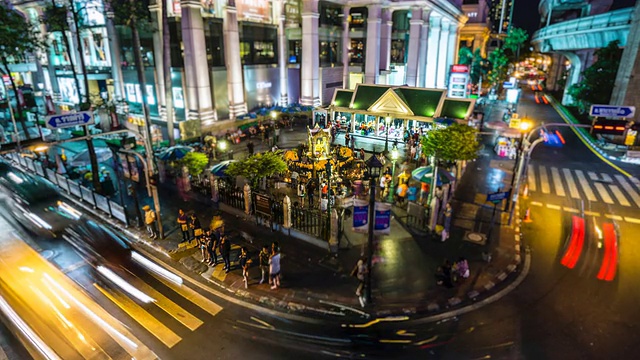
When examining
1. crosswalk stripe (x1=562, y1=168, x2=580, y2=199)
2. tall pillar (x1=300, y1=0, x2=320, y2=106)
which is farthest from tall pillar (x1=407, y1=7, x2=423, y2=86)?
crosswalk stripe (x1=562, y1=168, x2=580, y2=199)

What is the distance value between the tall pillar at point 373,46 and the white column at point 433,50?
17.5 m

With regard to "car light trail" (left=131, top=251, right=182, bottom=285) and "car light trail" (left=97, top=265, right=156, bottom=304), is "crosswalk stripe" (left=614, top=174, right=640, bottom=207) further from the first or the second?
"car light trail" (left=97, top=265, right=156, bottom=304)

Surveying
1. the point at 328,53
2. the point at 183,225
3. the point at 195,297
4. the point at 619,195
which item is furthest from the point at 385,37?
the point at 195,297

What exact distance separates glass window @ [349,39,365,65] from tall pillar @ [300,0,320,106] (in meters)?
11.8

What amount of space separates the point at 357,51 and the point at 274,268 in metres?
48.2

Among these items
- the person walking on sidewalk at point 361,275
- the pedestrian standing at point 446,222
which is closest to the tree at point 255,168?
the person walking on sidewalk at point 361,275

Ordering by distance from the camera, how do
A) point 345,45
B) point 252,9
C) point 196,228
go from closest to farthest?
point 196,228, point 252,9, point 345,45

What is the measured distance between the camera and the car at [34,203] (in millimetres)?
18469

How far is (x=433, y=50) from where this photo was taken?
63156 millimetres

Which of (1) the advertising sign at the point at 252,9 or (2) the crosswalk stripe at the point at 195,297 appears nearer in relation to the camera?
(2) the crosswalk stripe at the point at 195,297

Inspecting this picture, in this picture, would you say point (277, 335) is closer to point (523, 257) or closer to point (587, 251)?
point (523, 257)

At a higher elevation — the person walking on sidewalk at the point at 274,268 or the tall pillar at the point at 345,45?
the tall pillar at the point at 345,45

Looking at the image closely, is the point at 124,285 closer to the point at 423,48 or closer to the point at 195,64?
the point at 195,64

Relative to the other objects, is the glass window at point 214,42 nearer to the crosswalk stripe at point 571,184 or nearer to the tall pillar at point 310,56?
the tall pillar at point 310,56
